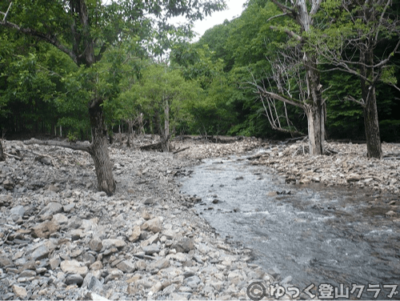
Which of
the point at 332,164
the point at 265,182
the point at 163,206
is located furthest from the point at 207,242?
the point at 332,164

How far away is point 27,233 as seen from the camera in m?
4.67

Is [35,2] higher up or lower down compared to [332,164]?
higher up

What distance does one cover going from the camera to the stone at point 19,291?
308 cm

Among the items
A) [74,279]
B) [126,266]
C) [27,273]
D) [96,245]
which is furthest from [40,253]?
[126,266]

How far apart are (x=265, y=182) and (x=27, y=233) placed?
8.32m

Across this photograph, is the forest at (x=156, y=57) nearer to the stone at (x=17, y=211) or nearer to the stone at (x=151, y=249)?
the stone at (x=17, y=211)

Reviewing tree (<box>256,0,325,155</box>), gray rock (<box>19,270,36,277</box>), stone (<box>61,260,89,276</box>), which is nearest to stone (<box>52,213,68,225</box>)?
stone (<box>61,260,89,276</box>)

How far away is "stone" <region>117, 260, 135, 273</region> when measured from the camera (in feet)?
12.5

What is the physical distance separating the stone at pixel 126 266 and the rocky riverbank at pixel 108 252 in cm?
1

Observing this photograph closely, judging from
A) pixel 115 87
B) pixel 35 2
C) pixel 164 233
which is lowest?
pixel 164 233

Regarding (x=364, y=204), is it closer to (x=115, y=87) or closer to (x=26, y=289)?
(x=115, y=87)

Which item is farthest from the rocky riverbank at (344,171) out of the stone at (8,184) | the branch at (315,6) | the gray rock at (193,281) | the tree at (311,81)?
the stone at (8,184)

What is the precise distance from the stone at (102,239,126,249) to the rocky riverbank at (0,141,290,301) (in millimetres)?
15

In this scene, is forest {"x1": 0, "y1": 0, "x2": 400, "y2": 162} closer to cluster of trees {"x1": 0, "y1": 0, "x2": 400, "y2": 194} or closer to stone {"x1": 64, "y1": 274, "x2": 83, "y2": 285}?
cluster of trees {"x1": 0, "y1": 0, "x2": 400, "y2": 194}
